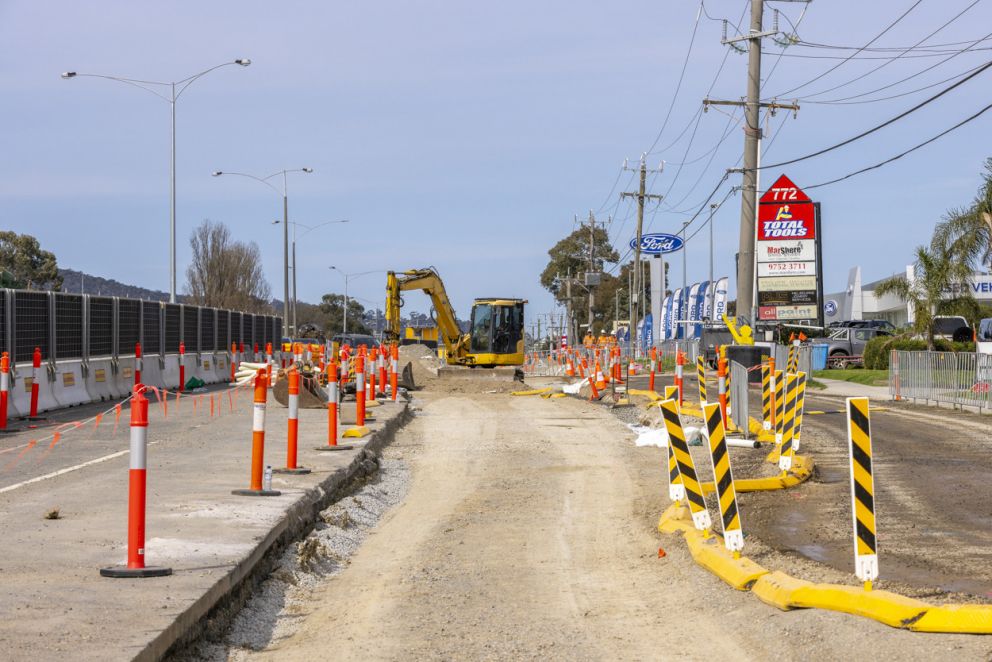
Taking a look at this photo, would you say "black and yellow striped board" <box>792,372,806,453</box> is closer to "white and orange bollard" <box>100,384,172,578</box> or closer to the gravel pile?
the gravel pile

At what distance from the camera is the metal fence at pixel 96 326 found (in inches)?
941

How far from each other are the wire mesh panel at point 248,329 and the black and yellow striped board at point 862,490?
3715 cm

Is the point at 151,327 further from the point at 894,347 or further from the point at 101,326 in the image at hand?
the point at 894,347

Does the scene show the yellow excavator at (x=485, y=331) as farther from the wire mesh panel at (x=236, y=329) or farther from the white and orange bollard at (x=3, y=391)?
the white and orange bollard at (x=3, y=391)

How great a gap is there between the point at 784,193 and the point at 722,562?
26798 mm

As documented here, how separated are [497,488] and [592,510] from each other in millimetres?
2074

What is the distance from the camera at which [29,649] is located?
582 cm

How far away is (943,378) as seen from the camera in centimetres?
2928

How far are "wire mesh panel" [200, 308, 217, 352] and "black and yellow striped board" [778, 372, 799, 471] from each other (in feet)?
77.7

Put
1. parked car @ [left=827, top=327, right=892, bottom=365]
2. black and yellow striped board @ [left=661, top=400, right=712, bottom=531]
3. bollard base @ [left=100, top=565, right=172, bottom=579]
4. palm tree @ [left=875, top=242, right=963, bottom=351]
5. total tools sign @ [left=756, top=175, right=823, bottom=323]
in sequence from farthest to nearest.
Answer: parked car @ [left=827, top=327, right=892, bottom=365], palm tree @ [left=875, top=242, right=963, bottom=351], total tools sign @ [left=756, top=175, right=823, bottom=323], black and yellow striped board @ [left=661, top=400, right=712, bottom=531], bollard base @ [left=100, top=565, right=172, bottom=579]

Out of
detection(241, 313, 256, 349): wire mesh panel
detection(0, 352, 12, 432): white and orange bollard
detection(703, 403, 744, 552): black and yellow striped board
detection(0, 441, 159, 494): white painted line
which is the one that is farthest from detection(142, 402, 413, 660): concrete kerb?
detection(241, 313, 256, 349): wire mesh panel

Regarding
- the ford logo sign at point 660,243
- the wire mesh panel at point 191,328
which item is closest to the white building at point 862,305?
the ford logo sign at point 660,243

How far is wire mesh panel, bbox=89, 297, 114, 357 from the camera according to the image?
27547 mm

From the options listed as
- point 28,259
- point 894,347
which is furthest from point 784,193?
point 28,259
